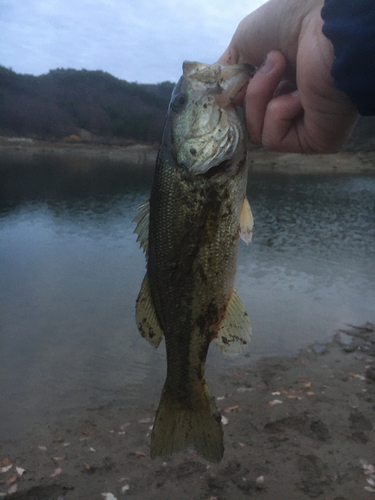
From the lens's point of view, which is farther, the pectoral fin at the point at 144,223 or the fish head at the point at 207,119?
the pectoral fin at the point at 144,223

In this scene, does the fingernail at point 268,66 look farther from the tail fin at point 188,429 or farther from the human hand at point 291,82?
the tail fin at point 188,429

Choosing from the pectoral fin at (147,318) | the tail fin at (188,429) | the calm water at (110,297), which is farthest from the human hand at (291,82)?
the calm water at (110,297)

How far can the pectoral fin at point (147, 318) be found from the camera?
2.34m

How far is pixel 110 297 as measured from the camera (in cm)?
1036

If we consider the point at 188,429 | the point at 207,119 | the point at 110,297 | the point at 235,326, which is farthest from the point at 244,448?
the point at 110,297

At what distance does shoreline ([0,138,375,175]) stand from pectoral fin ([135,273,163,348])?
45973 mm

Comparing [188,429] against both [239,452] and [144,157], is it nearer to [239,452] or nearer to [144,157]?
[239,452]

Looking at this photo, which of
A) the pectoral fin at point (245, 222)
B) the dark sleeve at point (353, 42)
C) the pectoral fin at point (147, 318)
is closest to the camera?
the dark sleeve at point (353, 42)

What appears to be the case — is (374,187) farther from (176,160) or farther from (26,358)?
(176,160)

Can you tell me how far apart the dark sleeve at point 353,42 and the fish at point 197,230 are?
22.8 inches

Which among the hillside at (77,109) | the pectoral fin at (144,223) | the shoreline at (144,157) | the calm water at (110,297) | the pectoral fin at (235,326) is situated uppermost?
the hillside at (77,109)

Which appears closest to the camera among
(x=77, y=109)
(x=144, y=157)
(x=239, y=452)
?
(x=239, y=452)

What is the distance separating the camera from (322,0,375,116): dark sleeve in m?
1.57

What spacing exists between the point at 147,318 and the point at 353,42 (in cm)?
175
